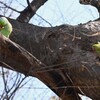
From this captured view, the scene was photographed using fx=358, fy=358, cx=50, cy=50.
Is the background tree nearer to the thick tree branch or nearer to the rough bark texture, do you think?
the rough bark texture

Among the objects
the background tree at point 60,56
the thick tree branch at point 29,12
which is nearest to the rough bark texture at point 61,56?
the background tree at point 60,56

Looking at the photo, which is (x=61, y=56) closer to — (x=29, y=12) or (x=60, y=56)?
(x=60, y=56)

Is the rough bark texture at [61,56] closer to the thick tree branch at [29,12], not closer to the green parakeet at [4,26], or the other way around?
the green parakeet at [4,26]

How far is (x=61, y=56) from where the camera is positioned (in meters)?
2.60

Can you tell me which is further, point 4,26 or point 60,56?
point 60,56

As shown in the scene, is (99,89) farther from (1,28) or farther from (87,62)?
(1,28)

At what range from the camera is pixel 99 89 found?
2404mm

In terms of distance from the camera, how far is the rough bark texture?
2422 mm

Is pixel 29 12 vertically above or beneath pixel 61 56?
above

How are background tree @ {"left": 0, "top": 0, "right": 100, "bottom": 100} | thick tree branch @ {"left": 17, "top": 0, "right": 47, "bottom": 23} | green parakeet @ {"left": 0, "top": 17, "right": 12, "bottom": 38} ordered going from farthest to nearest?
1. thick tree branch @ {"left": 17, "top": 0, "right": 47, "bottom": 23}
2. background tree @ {"left": 0, "top": 0, "right": 100, "bottom": 100}
3. green parakeet @ {"left": 0, "top": 17, "right": 12, "bottom": 38}

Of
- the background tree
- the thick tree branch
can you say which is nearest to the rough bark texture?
the background tree

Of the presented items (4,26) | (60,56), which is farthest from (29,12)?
(4,26)

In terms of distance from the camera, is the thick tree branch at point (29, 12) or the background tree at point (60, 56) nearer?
the background tree at point (60, 56)

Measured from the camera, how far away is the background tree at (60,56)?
2.42m
